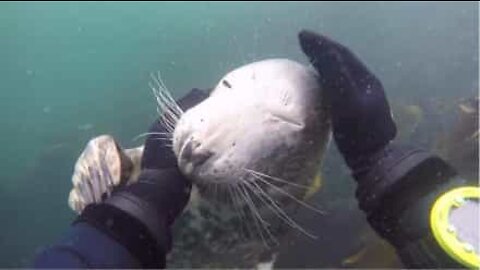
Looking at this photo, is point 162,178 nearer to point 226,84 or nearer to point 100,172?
point 100,172

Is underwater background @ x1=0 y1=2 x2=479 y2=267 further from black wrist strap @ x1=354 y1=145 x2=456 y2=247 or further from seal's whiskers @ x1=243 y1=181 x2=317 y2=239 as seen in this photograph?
black wrist strap @ x1=354 y1=145 x2=456 y2=247

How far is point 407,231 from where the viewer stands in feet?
8.42

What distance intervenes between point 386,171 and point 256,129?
2.03 ft

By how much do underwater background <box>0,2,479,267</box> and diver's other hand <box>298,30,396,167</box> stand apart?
44.9 inches

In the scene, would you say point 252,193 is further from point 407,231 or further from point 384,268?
point 384,268

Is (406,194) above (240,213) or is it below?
above

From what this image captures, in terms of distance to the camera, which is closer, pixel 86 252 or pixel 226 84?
pixel 86 252

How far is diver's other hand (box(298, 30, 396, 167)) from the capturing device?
2.78 metres

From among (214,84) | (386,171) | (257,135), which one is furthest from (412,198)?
(214,84)

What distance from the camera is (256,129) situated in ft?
8.87

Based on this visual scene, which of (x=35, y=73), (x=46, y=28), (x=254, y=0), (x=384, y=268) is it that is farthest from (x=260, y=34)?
(x=46, y=28)

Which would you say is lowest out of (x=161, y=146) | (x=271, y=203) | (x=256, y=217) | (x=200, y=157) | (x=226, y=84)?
(x=256, y=217)

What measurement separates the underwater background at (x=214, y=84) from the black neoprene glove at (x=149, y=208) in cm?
118

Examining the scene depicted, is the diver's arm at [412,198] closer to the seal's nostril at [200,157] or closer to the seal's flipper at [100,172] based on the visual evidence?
the seal's nostril at [200,157]
